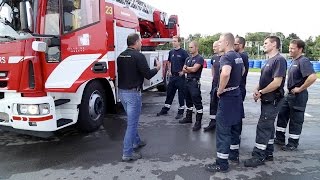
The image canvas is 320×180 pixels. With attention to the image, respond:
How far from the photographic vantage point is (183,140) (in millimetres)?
5582

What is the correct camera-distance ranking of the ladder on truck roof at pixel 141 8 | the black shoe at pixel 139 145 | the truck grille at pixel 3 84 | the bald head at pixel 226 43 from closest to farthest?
the bald head at pixel 226 43
the truck grille at pixel 3 84
the black shoe at pixel 139 145
the ladder on truck roof at pixel 141 8

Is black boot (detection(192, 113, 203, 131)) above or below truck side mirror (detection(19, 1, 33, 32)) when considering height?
below

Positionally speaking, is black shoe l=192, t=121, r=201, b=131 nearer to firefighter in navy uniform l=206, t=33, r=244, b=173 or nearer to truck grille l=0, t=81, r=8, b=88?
firefighter in navy uniform l=206, t=33, r=244, b=173

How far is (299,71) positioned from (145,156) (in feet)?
8.82

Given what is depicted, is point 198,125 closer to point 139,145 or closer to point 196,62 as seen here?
point 196,62

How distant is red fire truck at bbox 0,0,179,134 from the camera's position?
4543 millimetres

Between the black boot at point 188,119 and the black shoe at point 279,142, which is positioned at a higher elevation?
the black boot at point 188,119

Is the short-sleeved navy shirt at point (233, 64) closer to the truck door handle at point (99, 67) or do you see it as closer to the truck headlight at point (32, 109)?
the truck door handle at point (99, 67)

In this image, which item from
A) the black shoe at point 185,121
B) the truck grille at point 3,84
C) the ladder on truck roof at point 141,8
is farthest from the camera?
the ladder on truck roof at point 141,8

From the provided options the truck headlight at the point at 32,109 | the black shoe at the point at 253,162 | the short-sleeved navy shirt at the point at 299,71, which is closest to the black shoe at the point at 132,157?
the truck headlight at the point at 32,109

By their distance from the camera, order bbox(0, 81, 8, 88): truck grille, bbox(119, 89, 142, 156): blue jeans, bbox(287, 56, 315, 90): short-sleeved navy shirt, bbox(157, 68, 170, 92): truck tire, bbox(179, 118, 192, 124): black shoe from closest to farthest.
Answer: bbox(119, 89, 142, 156): blue jeans → bbox(0, 81, 8, 88): truck grille → bbox(287, 56, 315, 90): short-sleeved navy shirt → bbox(179, 118, 192, 124): black shoe → bbox(157, 68, 170, 92): truck tire

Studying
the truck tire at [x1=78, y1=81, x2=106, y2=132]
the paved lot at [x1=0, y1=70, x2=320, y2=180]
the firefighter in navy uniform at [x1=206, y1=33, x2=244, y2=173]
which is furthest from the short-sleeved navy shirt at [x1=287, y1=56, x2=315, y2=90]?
the truck tire at [x1=78, y1=81, x2=106, y2=132]

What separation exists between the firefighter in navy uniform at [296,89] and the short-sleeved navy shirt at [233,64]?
4.51 feet

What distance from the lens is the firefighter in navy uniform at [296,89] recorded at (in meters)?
4.84
